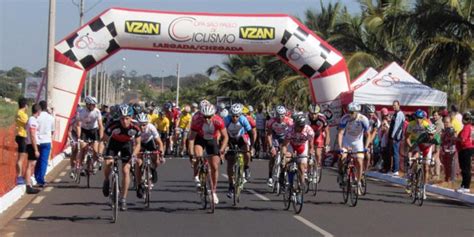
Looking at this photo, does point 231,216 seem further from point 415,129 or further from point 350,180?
point 415,129

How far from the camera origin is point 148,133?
15258 millimetres

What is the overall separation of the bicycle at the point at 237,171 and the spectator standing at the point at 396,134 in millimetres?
6907

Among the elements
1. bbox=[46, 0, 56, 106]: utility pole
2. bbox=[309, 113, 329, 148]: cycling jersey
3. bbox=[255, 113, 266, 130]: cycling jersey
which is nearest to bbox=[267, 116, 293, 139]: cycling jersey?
bbox=[309, 113, 329, 148]: cycling jersey

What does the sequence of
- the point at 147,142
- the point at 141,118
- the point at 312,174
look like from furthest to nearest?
the point at 312,174 → the point at 147,142 → the point at 141,118

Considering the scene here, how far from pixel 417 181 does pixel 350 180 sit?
A: 5.83 ft

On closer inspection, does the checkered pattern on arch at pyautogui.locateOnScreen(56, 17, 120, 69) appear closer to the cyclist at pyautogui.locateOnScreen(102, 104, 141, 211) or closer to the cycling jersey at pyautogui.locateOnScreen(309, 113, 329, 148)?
the cycling jersey at pyautogui.locateOnScreen(309, 113, 329, 148)

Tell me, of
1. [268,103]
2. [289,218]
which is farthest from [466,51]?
[268,103]

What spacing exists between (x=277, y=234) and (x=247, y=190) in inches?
265

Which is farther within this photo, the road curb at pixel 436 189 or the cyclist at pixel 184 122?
the cyclist at pixel 184 122

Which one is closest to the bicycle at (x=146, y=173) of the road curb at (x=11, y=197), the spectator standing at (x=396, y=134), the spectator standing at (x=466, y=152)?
the road curb at (x=11, y=197)

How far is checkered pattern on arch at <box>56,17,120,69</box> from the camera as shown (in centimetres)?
2734

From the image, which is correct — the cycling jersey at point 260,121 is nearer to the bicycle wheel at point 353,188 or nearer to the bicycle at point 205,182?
the bicycle wheel at point 353,188

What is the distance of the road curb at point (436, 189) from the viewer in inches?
673

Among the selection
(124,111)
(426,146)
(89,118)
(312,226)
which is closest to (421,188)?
(426,146)
